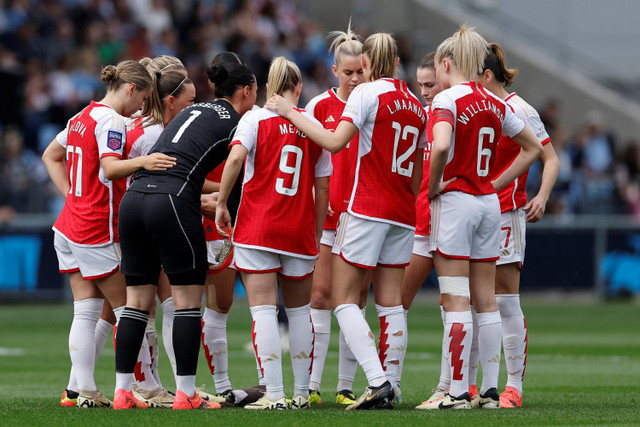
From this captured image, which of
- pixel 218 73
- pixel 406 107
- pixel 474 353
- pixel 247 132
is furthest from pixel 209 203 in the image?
pixel 474 353

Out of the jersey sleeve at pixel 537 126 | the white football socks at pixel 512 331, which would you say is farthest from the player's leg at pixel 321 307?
the jersey sleeve at pixel 537 126

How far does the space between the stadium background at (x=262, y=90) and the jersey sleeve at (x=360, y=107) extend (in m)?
11.7

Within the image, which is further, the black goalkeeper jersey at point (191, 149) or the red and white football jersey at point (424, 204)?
the red and white football jersey at point (424, 204)

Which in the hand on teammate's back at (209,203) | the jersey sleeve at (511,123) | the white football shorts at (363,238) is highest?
the jersey sleeve at (511,123)

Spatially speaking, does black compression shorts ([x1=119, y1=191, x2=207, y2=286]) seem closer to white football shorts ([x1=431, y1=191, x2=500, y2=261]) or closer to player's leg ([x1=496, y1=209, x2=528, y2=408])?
white football shorts ([x1=431, y1=191, x2=500, y2=261])

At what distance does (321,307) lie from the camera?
8.07 m

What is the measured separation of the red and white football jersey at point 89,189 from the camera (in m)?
7.41

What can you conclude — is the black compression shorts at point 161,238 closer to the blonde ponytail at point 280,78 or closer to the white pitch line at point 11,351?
the blonde ponytail at point 280,78

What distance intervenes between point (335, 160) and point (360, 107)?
118cm

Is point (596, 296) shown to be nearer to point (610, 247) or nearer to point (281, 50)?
point (610, 247)

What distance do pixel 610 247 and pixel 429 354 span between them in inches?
357

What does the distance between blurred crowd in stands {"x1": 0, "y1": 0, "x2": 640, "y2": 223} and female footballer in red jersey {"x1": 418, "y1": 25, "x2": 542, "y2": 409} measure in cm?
1138

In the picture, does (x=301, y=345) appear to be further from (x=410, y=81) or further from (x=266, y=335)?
(x=410, y=81)

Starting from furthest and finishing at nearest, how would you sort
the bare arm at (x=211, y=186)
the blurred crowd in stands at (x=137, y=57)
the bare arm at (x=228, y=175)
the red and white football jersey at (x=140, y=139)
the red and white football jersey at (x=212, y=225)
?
the blurred crowd in stands at (x=137, y=57) → the red and white football jersey at (x=212, y=225) → the bare arm at (x=211, y=186) → the red and white football jersey at (x=140, y=139) → the bare arm at (x=228, y=175)
